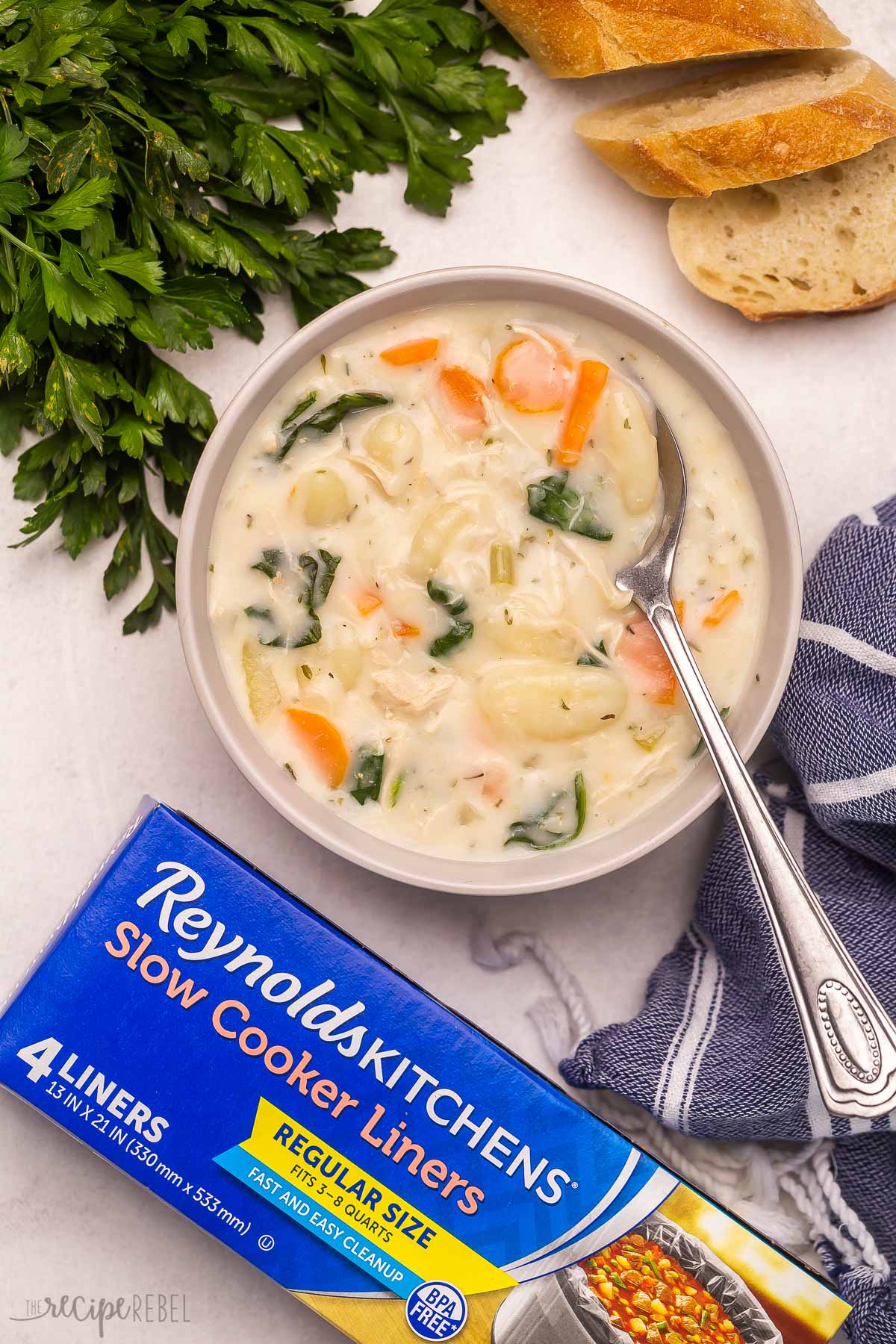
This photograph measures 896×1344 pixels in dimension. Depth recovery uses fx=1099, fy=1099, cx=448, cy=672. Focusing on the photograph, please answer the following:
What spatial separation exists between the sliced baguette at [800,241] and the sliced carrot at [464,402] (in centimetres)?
52

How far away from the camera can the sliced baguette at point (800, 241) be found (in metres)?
1.98

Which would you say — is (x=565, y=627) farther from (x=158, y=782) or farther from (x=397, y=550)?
(x=158, y=782)

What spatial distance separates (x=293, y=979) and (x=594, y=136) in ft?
4.99

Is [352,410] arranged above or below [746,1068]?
above

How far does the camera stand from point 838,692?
186 cm

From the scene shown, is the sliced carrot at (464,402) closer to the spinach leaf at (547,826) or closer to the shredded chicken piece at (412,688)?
the shredded chicken piece at (412,688)

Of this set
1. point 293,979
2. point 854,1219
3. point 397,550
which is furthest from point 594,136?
point 854,1219

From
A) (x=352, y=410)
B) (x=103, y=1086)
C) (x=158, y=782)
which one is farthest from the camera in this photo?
(x=158, y=782)

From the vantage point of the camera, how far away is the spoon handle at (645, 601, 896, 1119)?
59.1 inches

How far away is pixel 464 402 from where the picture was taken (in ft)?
5.71

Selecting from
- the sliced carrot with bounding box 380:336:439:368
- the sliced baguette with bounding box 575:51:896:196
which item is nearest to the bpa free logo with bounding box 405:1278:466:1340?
the sliced carrot with bounding box 380:336:439:368

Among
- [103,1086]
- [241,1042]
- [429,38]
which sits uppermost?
[429,38]

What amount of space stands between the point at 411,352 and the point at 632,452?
39 cm

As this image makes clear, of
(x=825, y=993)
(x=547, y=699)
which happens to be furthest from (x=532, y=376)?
(x=825, y=993)
